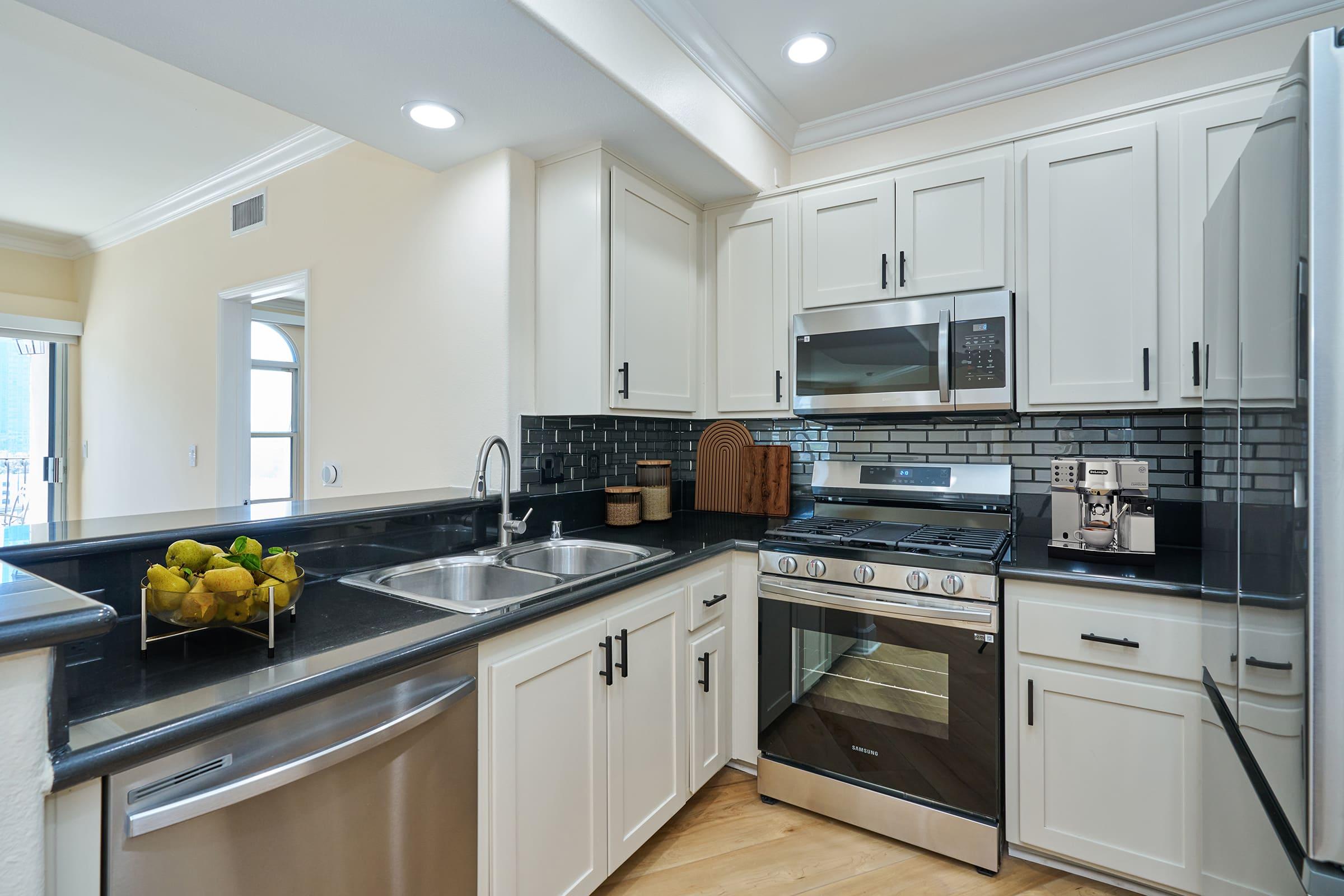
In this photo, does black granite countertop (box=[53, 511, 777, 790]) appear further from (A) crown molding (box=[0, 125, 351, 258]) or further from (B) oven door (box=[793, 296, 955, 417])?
(A) crown molding (box=[0, 125, 351, 258])

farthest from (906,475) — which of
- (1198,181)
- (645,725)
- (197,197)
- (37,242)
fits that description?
(37,242)

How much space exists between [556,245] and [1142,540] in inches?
83.7

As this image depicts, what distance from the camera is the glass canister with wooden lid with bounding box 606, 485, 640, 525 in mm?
2582

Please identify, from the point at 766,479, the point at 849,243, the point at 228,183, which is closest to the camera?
the point at 849,243

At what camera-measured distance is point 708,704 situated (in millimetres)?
2188

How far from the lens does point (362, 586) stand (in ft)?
5.28

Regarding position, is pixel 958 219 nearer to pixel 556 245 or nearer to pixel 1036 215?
pixel 1036 215

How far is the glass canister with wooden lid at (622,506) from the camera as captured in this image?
2582 mm

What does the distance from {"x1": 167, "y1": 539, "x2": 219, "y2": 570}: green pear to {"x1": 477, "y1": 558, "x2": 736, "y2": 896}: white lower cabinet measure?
0.56m

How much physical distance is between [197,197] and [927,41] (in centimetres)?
398

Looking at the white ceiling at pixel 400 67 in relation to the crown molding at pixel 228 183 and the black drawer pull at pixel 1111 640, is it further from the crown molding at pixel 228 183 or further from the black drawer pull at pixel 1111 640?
the black drawer pull at pixel 1111 640

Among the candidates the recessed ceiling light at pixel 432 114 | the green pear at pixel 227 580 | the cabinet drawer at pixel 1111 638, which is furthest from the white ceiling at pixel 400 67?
the cabinet drawer at pixel 1111 638

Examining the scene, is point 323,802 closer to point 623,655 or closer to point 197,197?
point 623,655

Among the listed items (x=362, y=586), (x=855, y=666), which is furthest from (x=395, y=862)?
(x=855, y=666)
